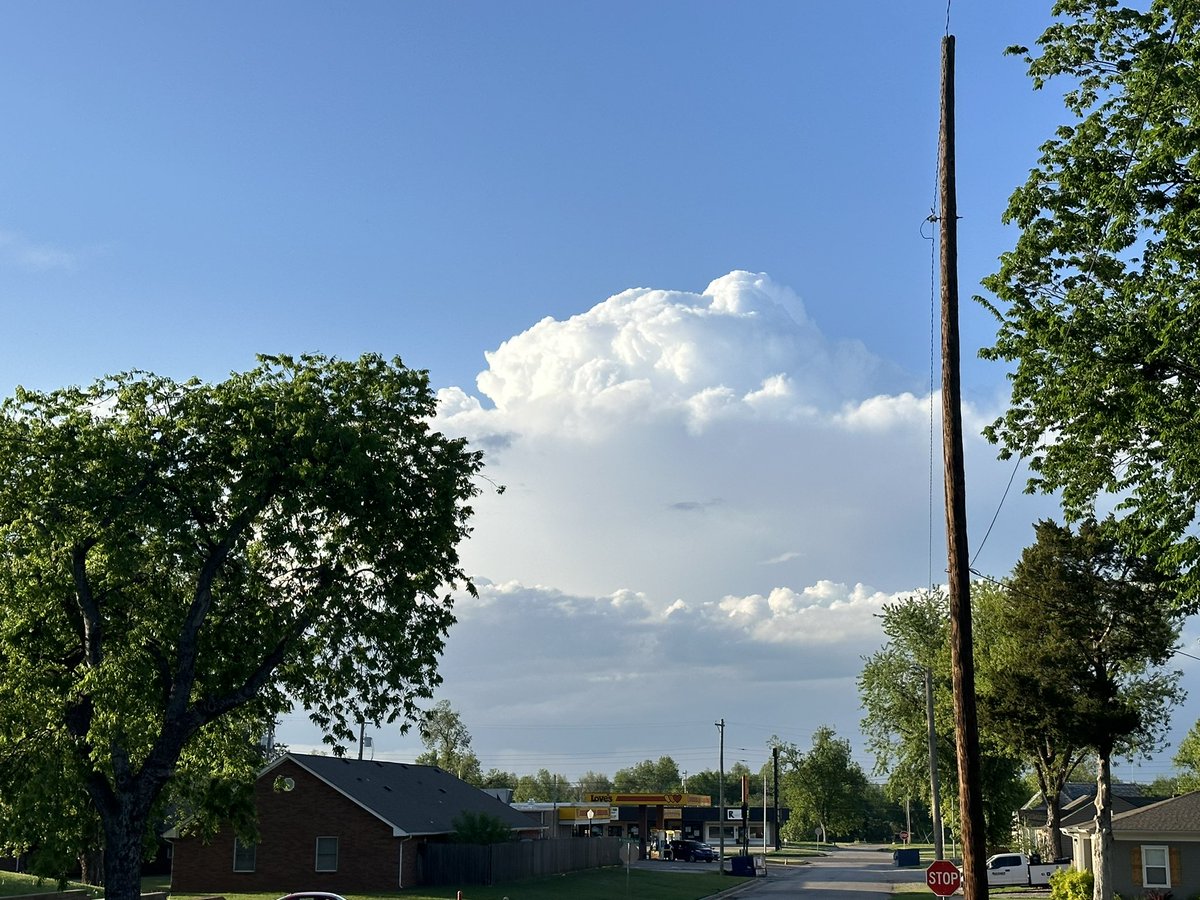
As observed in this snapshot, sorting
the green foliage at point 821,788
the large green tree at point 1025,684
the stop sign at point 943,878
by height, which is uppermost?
the large green tree at point 1025,684

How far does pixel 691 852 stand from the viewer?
101 m

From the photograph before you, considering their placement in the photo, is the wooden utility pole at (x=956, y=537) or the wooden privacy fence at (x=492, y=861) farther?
the wooden privacy fence at (x=492, y=861)

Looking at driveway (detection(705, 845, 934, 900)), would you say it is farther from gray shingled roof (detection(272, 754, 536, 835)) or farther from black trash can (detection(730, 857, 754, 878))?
gray shingled roof (detection(272, 754, 536, 835))

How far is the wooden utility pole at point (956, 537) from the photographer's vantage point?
676 inches

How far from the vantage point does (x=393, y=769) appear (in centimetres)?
6681

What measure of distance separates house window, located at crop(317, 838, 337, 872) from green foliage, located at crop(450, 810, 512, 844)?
6481mm

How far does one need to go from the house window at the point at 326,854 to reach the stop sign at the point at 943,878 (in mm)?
37005

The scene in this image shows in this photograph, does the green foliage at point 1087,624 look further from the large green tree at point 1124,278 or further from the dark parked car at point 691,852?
the dark parked car at point 691,852

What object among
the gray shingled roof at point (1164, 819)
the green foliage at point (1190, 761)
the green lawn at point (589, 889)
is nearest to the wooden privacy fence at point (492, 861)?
the green lawn at point (589, 889)

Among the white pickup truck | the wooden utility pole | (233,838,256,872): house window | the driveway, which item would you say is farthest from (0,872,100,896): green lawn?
the white pickup truck

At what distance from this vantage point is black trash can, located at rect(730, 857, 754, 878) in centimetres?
7756

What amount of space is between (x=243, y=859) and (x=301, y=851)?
2.72 meters

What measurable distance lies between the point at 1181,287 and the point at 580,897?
40.9 m

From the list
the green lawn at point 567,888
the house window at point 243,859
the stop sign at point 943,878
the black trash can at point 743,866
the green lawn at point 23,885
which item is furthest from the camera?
the black trash can at point 743,866
